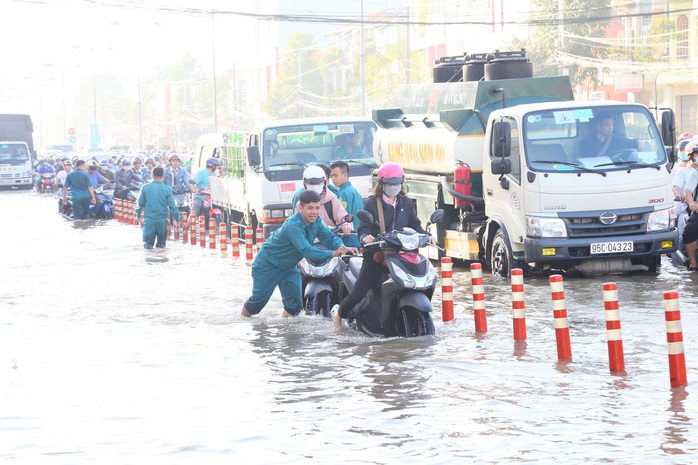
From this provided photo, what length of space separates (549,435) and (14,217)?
33.2m

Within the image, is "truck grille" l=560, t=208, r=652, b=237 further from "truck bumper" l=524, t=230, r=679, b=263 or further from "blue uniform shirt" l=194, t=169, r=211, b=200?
"blue uniform shirt" l=194, t=169, r=211, b=200

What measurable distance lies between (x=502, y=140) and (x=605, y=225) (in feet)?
5.39

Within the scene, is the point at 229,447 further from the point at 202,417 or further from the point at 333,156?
the point at 333,156

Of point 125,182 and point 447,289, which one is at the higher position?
point 125,182

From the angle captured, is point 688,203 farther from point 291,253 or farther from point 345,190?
point 291,253

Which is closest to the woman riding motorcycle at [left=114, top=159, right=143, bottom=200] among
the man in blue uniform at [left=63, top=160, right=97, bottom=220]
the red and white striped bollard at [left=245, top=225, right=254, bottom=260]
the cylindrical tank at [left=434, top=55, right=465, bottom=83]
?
the man in blue uniform at [left=63, top=160, right=97, bottom=220]

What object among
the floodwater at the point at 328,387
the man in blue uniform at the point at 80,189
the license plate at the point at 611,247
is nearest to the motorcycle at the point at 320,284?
the floodwater at the point at 328,387

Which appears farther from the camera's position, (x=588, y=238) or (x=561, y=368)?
(x=588, y=238)

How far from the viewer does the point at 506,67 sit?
18.7 m

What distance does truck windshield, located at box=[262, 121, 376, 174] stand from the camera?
21.4 m

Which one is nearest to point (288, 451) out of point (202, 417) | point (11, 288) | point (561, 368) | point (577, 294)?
point (202, 417)

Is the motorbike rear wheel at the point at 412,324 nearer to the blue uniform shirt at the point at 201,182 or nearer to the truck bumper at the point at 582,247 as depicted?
Answer: the truck bumper at the point at 582,247

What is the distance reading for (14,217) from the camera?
38594 mm

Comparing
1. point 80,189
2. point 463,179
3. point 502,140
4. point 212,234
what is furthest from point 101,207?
point 502,140
